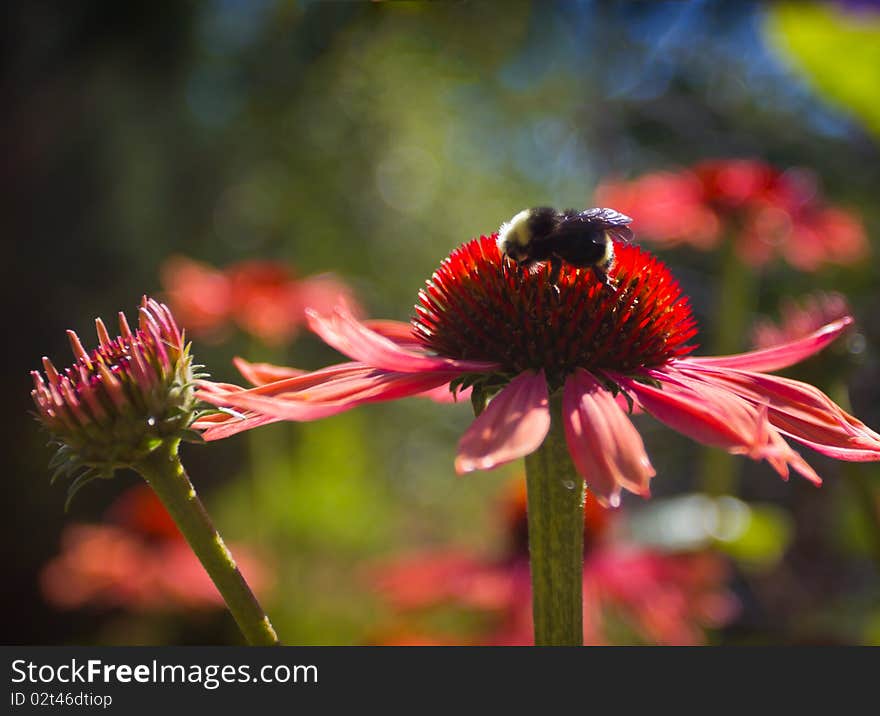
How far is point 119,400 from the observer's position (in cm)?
51

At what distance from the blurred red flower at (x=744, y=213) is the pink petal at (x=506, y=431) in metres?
1.25

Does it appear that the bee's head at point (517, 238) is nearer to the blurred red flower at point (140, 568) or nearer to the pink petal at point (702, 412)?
the pink petal at point (702, 412)

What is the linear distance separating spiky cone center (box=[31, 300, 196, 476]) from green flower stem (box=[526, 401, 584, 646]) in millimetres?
216

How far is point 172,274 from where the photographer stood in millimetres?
2152

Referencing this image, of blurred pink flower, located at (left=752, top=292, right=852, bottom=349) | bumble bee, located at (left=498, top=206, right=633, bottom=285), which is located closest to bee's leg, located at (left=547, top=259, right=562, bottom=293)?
bumble bee, located at (left=498, top=206, right=633, bottom=285)

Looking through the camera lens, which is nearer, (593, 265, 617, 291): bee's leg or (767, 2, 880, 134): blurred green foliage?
(593, 265, 617, 291): bee's leg

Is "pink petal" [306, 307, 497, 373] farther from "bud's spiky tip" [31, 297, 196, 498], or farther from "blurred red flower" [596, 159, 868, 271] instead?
"blurred red flower" [596, 159, 868, 271]

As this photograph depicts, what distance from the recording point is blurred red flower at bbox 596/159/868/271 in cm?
171

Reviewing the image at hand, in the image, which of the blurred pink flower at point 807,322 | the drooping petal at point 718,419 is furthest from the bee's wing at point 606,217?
the blurred pink flower at point 807,322

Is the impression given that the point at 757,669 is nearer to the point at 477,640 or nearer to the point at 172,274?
the point at 477,640

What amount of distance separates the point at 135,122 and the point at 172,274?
6.14 feet

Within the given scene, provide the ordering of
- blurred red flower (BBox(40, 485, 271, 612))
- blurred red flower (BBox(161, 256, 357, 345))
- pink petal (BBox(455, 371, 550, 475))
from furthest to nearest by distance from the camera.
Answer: blurred red flower (BBox(40, 485, 271, 612)) < blurred red flower (BBox(161, 256, 357, 345)) < pink petal (BBox(455, 371, 550, 475))

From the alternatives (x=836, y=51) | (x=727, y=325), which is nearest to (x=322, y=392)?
(x=836, y=51)

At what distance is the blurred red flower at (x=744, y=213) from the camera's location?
1715mm
